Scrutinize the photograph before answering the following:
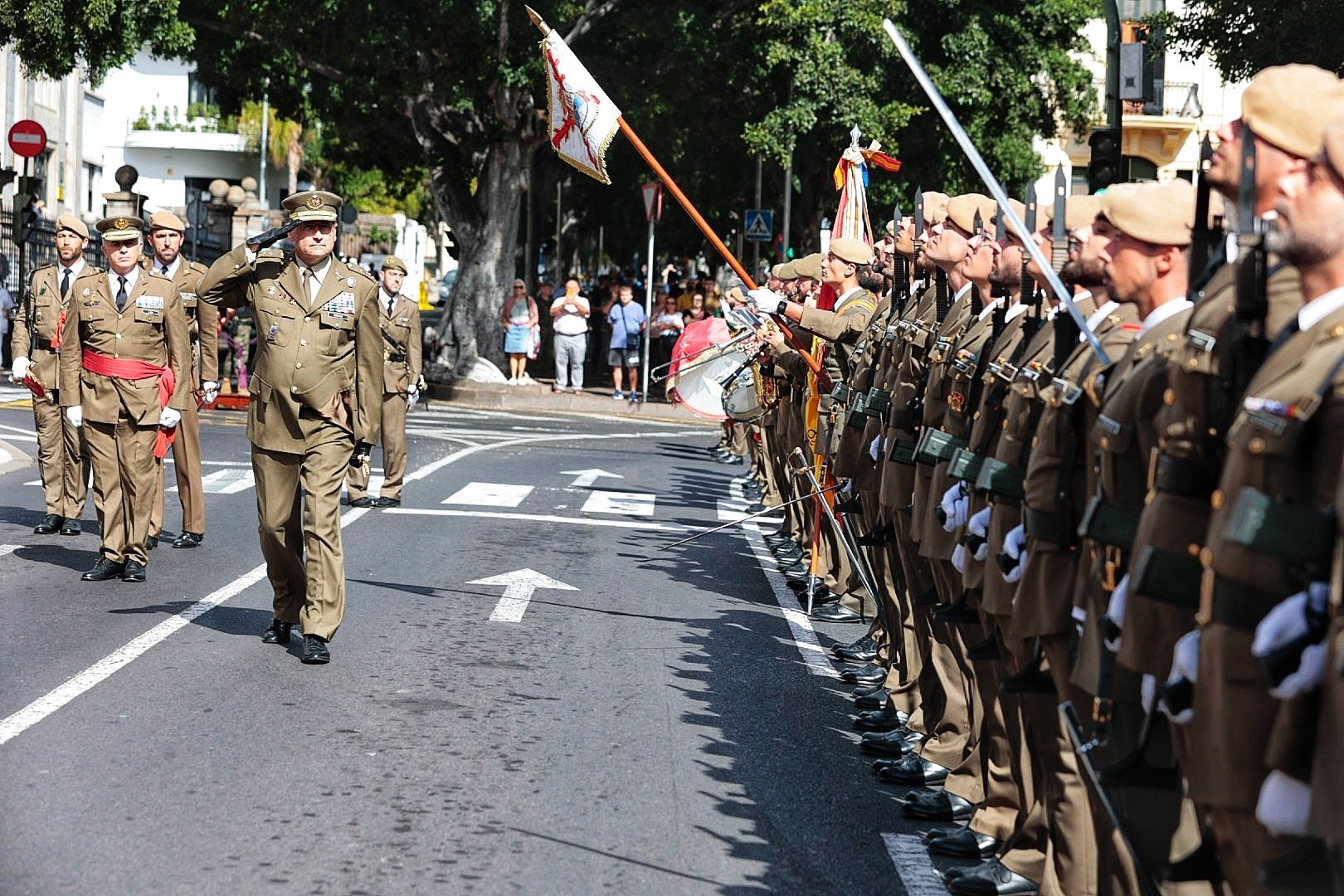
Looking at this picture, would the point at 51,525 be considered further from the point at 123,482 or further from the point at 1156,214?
the point at 1156,214

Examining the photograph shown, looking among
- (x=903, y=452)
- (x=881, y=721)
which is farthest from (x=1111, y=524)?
(x=881, y=721)

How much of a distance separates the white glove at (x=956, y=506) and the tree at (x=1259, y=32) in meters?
15.7

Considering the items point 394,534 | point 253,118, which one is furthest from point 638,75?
point 253,118

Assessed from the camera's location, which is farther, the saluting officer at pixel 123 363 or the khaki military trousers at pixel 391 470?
the khaki military trousers at pixel 391 470

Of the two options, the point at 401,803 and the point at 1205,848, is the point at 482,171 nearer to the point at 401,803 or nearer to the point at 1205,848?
the point at 401,803

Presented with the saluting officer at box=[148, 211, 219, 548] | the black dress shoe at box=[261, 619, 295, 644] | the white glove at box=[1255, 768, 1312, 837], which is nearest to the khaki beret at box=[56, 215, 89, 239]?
the saluting officer at box=[148, 211, 219, 548]

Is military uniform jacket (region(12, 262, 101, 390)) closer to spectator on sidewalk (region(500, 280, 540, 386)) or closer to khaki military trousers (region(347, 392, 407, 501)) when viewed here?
khaki military trousers (region(347, 392, 407, 501))

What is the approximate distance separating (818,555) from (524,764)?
518cm

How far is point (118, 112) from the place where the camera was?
80.8m

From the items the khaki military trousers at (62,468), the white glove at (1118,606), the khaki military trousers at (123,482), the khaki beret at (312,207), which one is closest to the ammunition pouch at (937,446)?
the white glove at (1118,606)

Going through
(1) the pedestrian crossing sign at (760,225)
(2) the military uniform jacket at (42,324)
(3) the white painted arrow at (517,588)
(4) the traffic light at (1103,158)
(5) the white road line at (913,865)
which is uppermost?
(1) the pedestrian crossing sign at (760,225)

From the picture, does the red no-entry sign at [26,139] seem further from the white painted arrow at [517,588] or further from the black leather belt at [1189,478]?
the black leather belt at [1189,478]

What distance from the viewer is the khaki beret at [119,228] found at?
463 inches

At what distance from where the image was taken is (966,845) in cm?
634
